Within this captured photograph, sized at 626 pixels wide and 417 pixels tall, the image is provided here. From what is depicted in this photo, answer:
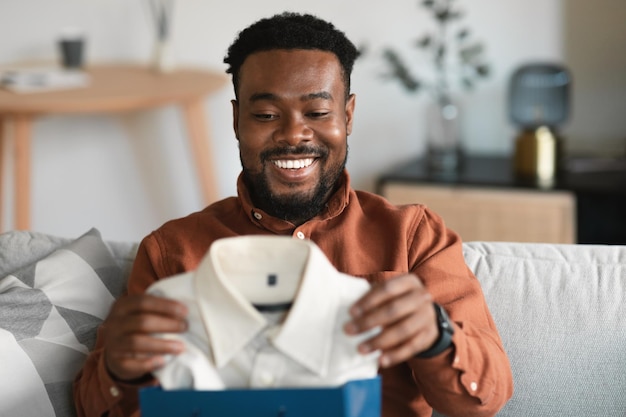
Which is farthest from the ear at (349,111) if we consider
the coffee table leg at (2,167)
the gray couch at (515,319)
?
the coffee table leg at (2,167)

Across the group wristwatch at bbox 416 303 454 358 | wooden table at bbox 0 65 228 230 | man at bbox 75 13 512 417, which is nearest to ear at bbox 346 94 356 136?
man at bbox 75 13 512 417

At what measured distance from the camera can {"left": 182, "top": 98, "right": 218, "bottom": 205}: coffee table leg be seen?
10.8ft

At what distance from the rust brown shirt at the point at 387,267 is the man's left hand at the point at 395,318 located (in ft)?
0.41

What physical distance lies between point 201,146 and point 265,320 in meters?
2.34

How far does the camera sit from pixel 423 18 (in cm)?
323

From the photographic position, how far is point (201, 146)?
338 centimetres

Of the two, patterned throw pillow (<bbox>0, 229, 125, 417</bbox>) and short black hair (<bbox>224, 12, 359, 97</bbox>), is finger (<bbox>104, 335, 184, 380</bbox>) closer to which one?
patterned throw pillow (<bbox>0, 229, 125, 417</bbox>)

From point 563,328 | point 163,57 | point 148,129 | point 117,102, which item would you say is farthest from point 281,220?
point 148,129

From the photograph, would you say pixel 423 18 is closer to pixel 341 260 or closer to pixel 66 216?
pixel 66 216

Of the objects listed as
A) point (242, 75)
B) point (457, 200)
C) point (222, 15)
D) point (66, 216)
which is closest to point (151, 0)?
point (222, 15)

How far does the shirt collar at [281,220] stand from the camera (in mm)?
1471

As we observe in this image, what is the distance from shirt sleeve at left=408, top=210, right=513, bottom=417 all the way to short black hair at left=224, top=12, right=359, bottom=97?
0.29 m

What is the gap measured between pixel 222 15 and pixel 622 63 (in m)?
1.43

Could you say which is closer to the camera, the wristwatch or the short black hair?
the wristwatch
